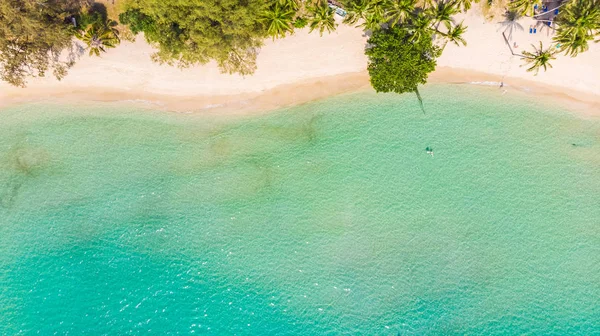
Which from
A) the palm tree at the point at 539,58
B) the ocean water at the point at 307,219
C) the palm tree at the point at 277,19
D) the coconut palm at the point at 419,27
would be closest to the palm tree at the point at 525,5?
the palm tree at the point at 539,58

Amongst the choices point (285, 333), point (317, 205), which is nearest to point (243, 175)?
point (317, 205)

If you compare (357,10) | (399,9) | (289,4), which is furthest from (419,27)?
(289,4)

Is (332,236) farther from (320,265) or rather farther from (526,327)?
(526,327)

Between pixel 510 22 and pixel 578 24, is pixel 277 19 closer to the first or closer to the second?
pixel 510 22

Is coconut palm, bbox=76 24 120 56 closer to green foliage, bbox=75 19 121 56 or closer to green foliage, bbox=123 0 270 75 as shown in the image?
green foliage, bbox=75 19 121 56

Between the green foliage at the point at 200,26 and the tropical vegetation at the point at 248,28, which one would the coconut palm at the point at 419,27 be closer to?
the tropical vegetation at the point at 248,28

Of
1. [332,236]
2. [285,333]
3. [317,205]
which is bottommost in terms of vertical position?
[285,333]
